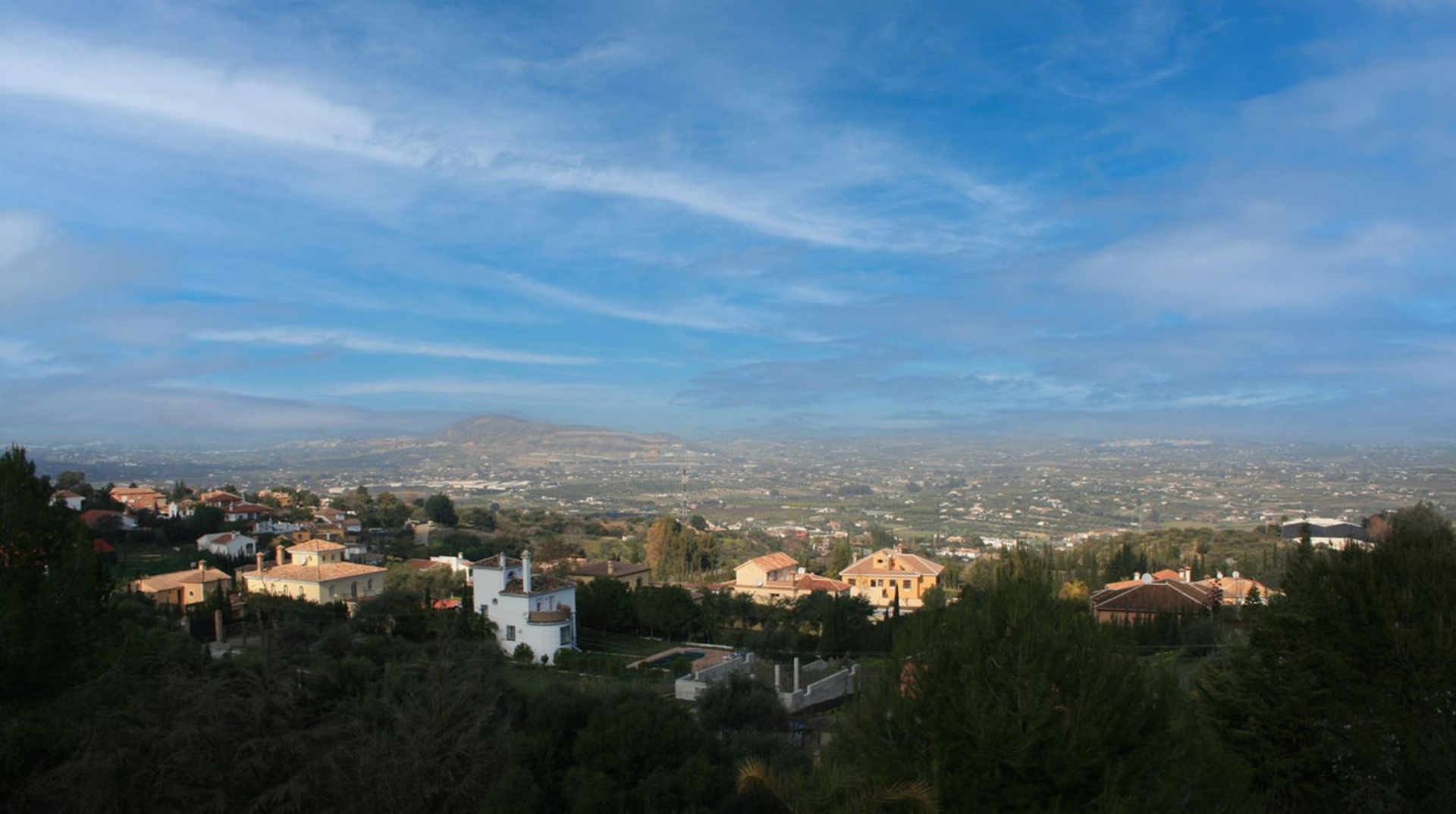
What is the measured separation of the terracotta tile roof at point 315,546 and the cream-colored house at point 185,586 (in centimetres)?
377

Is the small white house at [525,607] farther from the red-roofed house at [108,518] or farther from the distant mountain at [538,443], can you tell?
the distant mountain at [538,443]

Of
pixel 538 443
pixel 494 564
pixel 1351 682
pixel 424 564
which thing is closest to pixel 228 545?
pixel 424 564

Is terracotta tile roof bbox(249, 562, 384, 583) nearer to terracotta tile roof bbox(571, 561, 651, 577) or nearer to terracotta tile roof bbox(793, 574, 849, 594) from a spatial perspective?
terracotta tile roof bbox(571, 561, 651, 577)

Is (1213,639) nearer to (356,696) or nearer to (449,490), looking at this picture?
(356,696)

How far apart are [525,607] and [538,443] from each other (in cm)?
12859

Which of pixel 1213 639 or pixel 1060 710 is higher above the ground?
pixel 1060 710

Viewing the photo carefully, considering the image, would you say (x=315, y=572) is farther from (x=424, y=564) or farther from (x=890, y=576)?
(x=890, y=576)

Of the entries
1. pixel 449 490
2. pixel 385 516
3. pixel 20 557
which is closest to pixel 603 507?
pixel 449 490

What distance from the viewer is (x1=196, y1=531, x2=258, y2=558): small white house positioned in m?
41.0

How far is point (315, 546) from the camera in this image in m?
37.6

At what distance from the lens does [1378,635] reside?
1059cm

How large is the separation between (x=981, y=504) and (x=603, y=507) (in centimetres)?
3885

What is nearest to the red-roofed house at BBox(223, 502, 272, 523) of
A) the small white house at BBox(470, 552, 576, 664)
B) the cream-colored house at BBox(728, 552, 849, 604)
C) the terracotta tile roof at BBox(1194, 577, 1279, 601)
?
the small white house at BBox(470, 552, 576, 664)

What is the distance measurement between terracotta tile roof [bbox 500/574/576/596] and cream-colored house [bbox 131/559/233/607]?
371 inches
